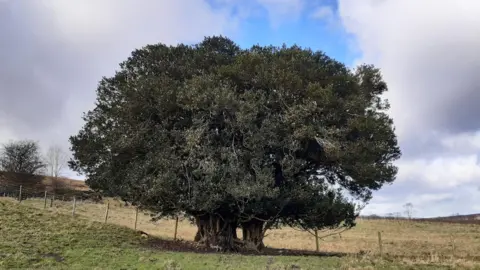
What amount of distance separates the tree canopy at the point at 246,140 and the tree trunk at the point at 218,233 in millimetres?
68

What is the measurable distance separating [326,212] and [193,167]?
7.19 m

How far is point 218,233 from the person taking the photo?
85.0ft

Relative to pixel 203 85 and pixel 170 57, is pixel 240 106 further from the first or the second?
pixel 170 57

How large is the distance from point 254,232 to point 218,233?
2.09 m

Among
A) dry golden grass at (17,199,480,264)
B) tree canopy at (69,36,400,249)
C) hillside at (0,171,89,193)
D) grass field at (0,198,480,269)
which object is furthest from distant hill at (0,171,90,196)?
tree canopy at (69,36,400,249)

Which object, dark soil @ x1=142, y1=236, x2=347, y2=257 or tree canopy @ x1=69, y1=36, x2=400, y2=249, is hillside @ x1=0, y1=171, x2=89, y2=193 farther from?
tree canopy @ x1=69, y1=36, x2=400, y2=249

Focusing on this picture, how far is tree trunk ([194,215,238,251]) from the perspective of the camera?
25523 millimetres

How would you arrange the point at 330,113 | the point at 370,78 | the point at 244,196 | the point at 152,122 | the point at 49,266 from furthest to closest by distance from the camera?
the point at 370,78 → the point at 152,122 → the point at 330,113 → the point at 244,196 → the point at 49,266

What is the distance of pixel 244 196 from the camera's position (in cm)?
2111

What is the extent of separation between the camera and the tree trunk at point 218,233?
25.5 metres

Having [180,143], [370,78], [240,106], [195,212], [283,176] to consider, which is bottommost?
[195,212]

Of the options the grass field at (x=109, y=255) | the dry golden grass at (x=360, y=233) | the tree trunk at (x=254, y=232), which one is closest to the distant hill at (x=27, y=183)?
the dry golden grass at (x=360, y=233)

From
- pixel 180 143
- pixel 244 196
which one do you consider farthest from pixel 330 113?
pixel 180 143

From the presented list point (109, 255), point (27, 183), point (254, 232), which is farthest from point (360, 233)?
point (27, 183)
